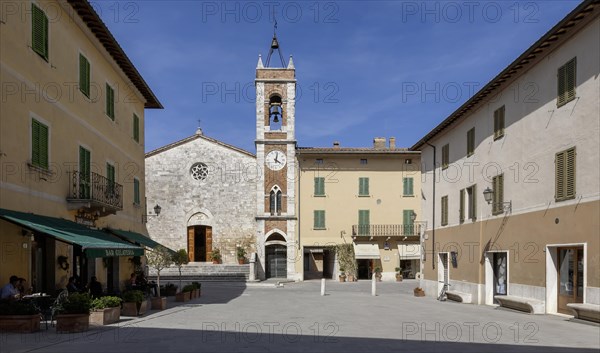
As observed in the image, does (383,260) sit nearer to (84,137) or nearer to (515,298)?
(515,298)

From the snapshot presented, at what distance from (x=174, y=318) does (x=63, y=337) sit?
14.7ft

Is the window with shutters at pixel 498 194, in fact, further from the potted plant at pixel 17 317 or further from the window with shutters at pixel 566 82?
the potted plant at pixel 17 317

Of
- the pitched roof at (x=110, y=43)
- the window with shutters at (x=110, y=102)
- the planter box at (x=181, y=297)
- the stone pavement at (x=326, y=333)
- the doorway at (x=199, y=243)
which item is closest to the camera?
the stone pavement at (x=326, y=333)

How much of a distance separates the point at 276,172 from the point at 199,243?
27.5 ft

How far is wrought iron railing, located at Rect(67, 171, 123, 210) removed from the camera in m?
18.0

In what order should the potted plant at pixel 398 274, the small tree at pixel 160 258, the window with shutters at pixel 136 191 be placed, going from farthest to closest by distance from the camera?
the potted plant at pixel 398 274
the window with shutters at pixel 136 191
the small tree at pixel 160 258

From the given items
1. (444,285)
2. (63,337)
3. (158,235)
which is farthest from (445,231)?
(158,235)

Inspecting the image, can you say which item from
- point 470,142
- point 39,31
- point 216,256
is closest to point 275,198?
point 216,256

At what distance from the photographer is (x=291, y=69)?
4419cm

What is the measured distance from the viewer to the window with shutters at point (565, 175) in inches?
603

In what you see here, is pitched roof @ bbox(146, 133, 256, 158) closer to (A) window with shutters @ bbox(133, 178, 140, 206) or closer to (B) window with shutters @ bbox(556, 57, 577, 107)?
(A) window with shutters @ bbox(133, 178, 140, 206)

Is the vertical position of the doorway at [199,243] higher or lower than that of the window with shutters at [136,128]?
lower

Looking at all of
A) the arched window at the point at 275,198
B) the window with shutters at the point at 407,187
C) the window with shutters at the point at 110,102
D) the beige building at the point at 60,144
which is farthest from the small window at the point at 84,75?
the window with shutters at the point at 407,187

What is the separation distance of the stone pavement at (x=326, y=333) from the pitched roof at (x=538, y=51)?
7.44m
